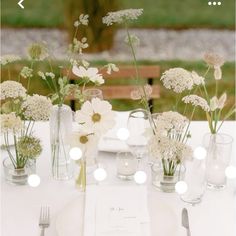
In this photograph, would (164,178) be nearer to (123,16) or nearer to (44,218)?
(44,218)

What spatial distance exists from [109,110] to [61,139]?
21 centimetres

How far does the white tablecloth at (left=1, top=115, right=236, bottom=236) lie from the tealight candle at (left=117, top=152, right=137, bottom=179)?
25mm

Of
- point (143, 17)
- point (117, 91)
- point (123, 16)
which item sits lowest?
point (117, 91)

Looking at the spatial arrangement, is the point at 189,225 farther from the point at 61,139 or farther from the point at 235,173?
the point at 61,139

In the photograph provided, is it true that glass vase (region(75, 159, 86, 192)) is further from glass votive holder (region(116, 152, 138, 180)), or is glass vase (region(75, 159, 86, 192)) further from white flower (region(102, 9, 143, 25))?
white flower (region(102, 9, 143, 25))

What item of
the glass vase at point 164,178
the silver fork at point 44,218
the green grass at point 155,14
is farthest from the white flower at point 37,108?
the green grass at point 155,14

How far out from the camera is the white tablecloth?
147cm

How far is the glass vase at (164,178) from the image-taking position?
163 centimetres

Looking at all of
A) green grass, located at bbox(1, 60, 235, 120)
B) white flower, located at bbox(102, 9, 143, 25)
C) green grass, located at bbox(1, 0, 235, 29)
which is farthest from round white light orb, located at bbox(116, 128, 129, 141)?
green grass, located at bbox(1, 0, 235, 29)

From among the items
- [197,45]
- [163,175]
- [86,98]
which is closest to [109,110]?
[86,98]

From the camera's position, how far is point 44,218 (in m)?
1.48

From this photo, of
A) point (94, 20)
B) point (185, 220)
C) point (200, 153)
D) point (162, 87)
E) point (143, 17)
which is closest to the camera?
point (185, 220)

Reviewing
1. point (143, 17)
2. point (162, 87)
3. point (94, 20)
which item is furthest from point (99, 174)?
point (143, 17)

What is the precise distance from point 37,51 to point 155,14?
456cm
